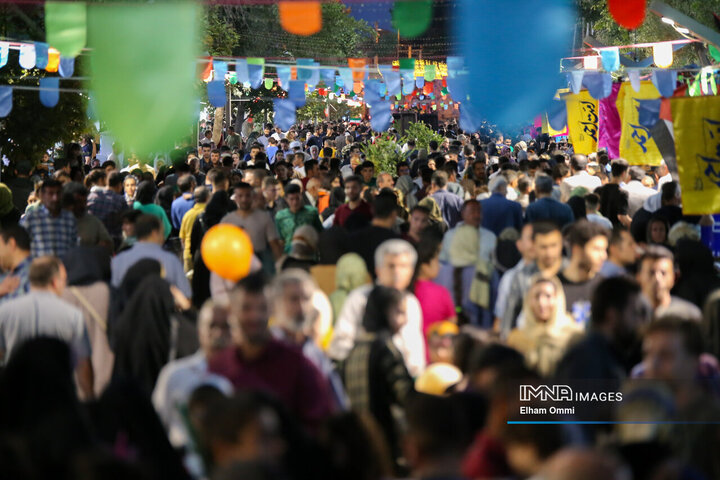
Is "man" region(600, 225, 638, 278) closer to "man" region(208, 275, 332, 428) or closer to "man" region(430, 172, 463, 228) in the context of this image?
"man" region(208, 275, 332, 428)

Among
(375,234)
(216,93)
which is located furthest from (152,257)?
(216,93)

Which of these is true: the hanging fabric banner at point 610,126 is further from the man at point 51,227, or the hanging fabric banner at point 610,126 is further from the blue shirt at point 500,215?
the man at point 51,227

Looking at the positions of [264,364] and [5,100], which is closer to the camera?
[264,364]

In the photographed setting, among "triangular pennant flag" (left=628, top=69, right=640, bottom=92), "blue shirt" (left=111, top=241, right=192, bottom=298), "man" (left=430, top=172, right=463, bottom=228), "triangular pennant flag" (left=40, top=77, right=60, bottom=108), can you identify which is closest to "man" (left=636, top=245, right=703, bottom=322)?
"blue shirt" (left=111, top=241, right=192, bottom=298)

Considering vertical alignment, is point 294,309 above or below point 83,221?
below

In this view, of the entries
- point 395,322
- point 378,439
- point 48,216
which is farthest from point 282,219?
point 378,439

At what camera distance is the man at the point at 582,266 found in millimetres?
6656

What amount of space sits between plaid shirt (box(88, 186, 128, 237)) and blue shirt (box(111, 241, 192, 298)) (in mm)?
3672

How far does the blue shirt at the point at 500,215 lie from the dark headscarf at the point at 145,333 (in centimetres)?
387

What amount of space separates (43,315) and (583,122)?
1327 cm

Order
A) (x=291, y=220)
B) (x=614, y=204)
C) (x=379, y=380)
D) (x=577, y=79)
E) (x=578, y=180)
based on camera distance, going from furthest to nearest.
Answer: (x=577, y=79), (x=578, y=180), (x=614, y=204), (x=291, y=220), (x=379, y=380)

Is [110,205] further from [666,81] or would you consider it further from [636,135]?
[666,81]

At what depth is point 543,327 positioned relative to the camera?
5.88 m

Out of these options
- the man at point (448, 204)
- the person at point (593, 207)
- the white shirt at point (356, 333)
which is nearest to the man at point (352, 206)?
the man at point (448, 204)
